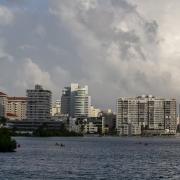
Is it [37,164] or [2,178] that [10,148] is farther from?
[2,178]

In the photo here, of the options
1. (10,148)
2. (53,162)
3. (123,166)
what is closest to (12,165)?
(53,162)

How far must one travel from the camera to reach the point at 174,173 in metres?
89.6

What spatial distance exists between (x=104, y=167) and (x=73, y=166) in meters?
5.49

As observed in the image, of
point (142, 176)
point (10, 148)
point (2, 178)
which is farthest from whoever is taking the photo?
point (10, 148)

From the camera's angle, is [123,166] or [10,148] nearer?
[123,166]

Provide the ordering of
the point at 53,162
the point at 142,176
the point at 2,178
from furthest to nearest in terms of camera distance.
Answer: the point at 53,162
the point at 142,176
the point at 2,178

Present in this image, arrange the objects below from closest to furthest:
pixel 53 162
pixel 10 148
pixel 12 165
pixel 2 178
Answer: pixel 2 178 → pixel 12 165 → pixel 53 162 → pixel 10 148

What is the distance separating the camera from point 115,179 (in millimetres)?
80438

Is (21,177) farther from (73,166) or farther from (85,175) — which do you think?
(73,166)

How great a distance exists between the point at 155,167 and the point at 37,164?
20728 millimetres

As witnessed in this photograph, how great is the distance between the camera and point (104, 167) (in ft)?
322

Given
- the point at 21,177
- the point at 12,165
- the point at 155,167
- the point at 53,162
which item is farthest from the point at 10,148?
the point at 21,177

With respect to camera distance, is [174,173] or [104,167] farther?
[104,167]

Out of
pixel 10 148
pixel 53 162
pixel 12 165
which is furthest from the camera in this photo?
pixel 10 148
